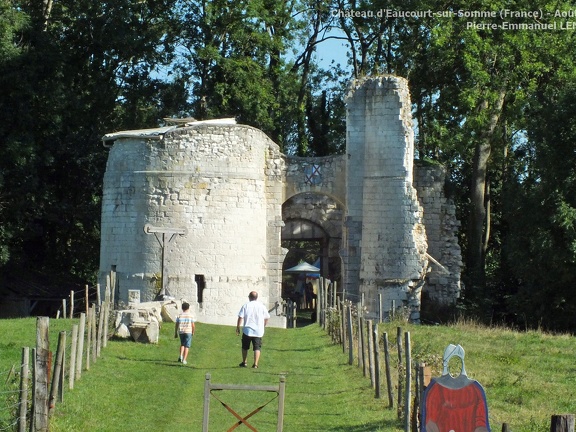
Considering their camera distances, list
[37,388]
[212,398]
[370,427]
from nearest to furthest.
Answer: [37,388], [370,427], [212,398]

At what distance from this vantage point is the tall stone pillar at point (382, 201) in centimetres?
3372

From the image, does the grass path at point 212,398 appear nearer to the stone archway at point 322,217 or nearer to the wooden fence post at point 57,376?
the wooden fence post at point 57,376

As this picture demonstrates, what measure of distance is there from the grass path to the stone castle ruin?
337 inches

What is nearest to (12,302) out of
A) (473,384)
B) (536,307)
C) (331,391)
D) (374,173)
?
(374,173)

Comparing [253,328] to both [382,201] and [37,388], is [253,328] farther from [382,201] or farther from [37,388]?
[382,201]

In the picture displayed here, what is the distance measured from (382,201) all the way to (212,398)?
57.9 ft

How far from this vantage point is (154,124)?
44438mm

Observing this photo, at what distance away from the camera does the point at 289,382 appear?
18.9 m

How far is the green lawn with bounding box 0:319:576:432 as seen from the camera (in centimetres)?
1536

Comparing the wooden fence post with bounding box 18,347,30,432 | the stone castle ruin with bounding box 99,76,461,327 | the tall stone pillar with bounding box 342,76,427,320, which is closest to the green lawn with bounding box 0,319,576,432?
the wooden fence post with bounding box 18,347,30,432

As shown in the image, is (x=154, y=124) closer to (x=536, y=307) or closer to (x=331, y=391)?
(x=536, y=307)

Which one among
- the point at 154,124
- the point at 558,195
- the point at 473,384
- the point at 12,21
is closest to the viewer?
the point at 473,384

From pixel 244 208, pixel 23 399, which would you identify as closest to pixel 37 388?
pixel 23 399

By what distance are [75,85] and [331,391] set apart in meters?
27.9
